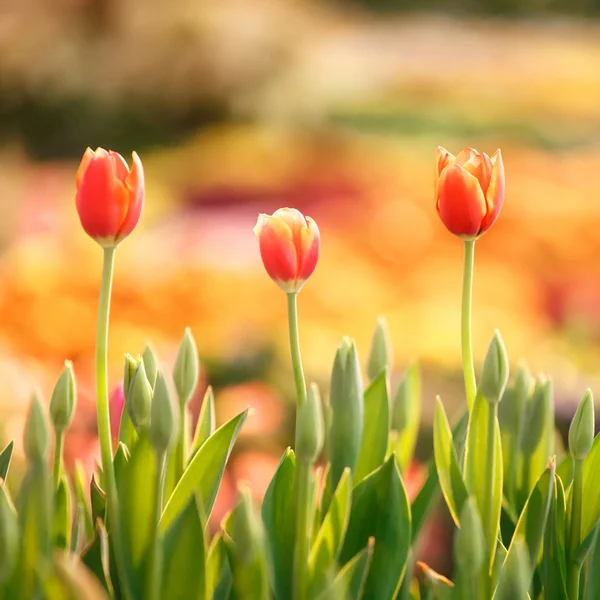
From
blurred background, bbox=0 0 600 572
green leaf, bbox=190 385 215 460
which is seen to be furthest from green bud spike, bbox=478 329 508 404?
blurred background, bbox=0 0 600 572

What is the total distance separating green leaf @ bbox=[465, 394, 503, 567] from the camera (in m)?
0.30

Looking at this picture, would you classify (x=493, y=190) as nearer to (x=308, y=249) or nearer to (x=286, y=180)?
(x=308, y=249)

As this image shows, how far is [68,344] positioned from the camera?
1.03 metres

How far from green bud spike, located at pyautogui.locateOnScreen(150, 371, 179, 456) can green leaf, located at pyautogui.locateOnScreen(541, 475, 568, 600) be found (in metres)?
0.13

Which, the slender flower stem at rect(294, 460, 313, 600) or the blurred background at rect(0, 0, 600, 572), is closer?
the slender flower stem at rect(294, 460, 313, 600)

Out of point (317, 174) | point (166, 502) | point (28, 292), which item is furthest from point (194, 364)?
point (317, 174)

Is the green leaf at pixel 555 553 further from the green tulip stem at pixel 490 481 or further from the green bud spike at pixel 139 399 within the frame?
the green bud spike at pixel 139 399

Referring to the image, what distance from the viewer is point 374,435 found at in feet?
1.11

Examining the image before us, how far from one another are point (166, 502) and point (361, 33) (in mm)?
2367

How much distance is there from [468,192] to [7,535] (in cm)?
16

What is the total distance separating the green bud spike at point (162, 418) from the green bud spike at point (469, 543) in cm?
8

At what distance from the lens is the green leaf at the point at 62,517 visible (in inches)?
11.7

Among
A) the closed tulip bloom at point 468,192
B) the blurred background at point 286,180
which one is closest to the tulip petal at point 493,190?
the closed tulip bloom at point 468,192

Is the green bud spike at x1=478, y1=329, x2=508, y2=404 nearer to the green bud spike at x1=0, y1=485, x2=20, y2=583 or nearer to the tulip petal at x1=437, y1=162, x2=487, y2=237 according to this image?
the tulip petal at x1=437, y1=162, x2=487, y2=237
